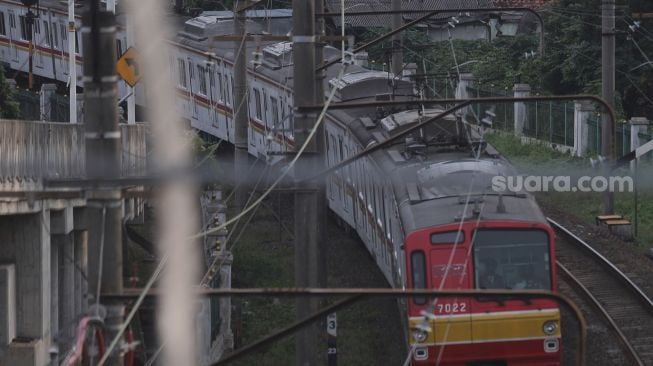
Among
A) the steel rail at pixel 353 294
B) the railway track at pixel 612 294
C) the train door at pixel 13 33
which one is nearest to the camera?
the steel rail at pixel 353 294

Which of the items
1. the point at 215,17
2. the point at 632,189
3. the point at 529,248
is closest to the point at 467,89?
the point at 215,17

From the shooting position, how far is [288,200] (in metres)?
27.6

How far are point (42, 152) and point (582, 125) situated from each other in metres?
16.4

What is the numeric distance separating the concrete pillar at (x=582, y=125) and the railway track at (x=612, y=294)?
710 cm

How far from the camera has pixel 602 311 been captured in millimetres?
16703

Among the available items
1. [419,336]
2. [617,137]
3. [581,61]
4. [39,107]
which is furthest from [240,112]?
[581,61]

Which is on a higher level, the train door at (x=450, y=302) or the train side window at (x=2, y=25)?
the train side window at (x=2, y=25)

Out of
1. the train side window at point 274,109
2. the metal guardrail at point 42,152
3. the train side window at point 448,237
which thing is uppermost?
the train side window at point 274,109

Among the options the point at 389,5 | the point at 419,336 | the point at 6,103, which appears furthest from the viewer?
the point at 389,5

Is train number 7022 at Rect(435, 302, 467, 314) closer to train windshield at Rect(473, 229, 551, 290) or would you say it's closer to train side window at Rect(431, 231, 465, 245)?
train windshield at Rect(473, 229, 551, 290)

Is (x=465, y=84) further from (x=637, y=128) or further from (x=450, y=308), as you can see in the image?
(x=450, y=308)

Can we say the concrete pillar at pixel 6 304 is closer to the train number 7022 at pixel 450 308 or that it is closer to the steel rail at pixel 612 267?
the train number 7022 at pixel 450 308

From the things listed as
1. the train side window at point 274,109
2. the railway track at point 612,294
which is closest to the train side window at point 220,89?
the train side window at point 274,109

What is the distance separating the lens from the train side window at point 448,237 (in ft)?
45.0
